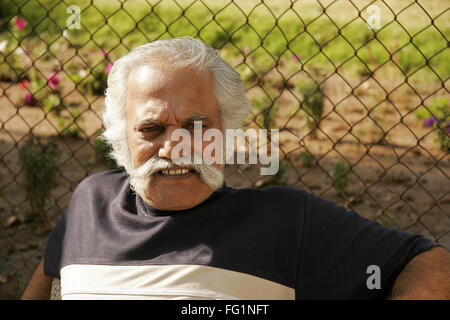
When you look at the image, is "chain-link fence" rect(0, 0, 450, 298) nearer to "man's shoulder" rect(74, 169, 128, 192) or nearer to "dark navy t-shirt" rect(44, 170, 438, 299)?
"man's shoulder" rect(74, 169, 128, 192)

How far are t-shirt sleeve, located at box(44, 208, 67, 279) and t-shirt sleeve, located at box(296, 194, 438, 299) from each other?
3.12 feet

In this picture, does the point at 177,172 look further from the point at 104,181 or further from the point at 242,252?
the point at 104,181

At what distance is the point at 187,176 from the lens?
6.79ft

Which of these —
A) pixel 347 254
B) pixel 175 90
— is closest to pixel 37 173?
pixel 175 90

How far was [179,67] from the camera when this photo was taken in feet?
6.77

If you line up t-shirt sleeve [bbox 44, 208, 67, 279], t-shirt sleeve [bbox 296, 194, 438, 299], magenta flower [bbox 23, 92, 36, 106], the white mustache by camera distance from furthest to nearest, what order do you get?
magenta flower [bbox 23, 92, 36, 106]
t-shirt sleeve [bbox 44, 208, 67, 279]
the white mustache
t-shirt sleeve [bbox 296, 194, 438, 299]

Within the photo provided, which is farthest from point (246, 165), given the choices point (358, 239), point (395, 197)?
point (358, 239)

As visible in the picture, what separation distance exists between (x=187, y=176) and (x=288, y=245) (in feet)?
1.37

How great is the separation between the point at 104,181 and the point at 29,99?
2.47 m

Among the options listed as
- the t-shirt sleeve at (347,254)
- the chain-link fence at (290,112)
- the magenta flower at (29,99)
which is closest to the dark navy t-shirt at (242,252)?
the t-shirt sleeve at (347,254)

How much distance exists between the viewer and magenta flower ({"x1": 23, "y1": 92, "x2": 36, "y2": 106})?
15.0 ft

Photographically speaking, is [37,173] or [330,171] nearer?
[37,173]

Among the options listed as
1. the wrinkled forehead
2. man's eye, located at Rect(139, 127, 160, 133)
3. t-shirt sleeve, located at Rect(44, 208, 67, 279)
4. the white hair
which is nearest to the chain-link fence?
the white hair

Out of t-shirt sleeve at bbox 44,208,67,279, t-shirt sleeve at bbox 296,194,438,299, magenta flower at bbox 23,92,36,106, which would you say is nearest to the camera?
t-shirt sleeve at bbox 296,194,438,299
